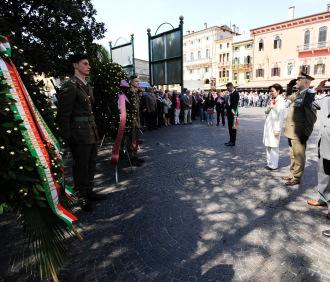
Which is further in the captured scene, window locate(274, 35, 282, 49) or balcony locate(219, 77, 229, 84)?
balcony locate(219, 77, 229, 84)

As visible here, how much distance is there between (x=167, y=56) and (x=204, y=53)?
5104cm

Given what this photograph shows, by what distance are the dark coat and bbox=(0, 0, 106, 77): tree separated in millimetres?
4026

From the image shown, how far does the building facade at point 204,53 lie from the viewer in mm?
55219

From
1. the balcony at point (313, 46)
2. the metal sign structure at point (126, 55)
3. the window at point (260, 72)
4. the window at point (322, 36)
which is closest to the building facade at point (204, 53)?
the window at point (260, 72)

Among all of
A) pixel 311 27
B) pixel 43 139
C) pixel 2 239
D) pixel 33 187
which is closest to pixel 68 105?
pixel 43 139

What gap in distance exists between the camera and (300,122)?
470 cm

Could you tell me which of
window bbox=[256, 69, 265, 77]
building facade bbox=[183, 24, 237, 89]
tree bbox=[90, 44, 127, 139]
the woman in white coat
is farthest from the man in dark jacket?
building facade bbox=[183, 24, 237, 89]

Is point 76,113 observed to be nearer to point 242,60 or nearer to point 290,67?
point 290,67

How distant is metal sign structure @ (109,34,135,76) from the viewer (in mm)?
12984

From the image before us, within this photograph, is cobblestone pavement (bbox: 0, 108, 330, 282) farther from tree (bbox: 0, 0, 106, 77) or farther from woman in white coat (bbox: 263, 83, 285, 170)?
tree (bbox: 0, 0, 106, 77)

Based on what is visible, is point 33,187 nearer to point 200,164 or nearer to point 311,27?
point 200,164

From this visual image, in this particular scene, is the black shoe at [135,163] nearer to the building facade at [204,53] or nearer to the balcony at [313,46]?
the balcony at [313,46]

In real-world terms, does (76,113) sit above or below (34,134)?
above

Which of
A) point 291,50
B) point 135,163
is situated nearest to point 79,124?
point 135,163
